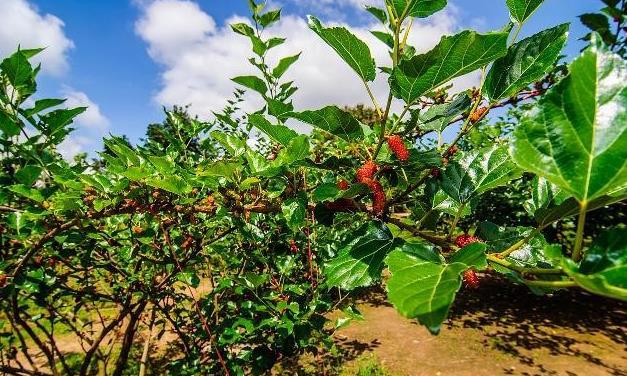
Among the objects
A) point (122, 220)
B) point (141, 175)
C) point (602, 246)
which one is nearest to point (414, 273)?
point (602, 246)

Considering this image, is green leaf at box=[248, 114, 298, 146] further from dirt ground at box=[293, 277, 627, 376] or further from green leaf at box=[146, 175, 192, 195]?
dirt ground at box=[293, 277, 627, 376]

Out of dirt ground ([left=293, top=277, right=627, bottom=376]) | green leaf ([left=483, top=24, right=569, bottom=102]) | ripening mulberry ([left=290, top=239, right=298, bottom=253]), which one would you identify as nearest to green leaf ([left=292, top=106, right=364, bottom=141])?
green leaf ([left=483, top=24, right=569, bottom=102])

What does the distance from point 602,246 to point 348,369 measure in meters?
5.86

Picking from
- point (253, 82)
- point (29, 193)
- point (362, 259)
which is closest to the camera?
point (362, 259)

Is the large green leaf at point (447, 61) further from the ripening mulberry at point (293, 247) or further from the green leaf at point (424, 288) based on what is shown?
the ripening mulberry at point (293, 247)

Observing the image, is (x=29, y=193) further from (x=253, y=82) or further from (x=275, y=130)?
(x=275, y=130)

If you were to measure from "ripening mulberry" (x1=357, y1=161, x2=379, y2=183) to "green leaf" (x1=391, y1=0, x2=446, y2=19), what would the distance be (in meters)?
0.33

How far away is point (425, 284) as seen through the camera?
53 centimetres

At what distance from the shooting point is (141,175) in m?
1.05

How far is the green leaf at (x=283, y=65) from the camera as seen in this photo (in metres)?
1.32

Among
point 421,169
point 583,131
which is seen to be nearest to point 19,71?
point 421,169

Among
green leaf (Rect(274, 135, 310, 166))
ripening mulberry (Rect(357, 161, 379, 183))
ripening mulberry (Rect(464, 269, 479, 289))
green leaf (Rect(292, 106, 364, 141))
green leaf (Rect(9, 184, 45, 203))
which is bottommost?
ripening mulberry (Rect(464, 269, 479, 289))

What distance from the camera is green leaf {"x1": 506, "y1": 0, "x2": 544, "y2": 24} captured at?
0.82m

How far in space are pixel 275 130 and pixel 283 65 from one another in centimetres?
54
